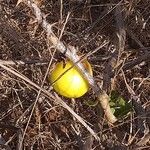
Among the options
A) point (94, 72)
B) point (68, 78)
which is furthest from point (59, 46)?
point (94, 72)

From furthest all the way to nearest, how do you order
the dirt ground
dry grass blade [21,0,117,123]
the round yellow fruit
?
1. the dirt ground
2. the round yellow fruit
3. dry grass blade [21,0,117,123]

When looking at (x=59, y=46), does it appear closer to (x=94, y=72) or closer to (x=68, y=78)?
(x=68, y=78)

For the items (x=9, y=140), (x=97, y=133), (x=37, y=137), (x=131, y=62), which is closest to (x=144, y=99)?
(x=131, y=62)

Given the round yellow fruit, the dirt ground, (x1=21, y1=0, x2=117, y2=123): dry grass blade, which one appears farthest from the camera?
the dirt ground

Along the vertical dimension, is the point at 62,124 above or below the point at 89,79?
below

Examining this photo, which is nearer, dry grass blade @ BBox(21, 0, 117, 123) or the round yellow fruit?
dry grass blade @ BBox(21, 0, 117, 123)

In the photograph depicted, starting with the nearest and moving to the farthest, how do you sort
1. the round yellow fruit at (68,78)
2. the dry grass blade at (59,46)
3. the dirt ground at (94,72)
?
1. the dry grass blade at (59,46)
2. the round yellow fruit at (68,78)
3. the dirt ground at (94,72)

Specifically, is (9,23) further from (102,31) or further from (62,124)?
(62,124)

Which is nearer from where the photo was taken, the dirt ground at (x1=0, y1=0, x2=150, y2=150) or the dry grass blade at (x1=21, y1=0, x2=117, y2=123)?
the dry grass blade at (x1=21, y1=0, x2=117, y2=123)

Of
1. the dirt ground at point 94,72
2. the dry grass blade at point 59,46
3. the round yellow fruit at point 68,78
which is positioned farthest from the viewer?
the dirt ground at point 94,72
